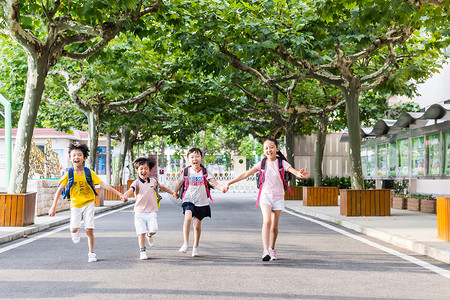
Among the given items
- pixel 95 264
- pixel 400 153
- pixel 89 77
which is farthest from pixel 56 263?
pixel 400 153

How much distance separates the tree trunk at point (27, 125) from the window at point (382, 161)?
18.4 metres

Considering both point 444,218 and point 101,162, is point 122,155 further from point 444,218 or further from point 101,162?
point 444,218

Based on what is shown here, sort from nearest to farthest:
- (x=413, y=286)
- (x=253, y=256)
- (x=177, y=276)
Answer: (x=413, y=286) → (x=177, y=276) → (x=253, y=256)

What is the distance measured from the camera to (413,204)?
61.3ft

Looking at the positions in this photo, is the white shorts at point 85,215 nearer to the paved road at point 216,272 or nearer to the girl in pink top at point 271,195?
the paved road at point 216,272

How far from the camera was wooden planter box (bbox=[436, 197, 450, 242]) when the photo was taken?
380 inches

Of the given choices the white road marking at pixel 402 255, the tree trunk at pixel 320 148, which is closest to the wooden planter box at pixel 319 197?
the tree trunk at pixel 320 148

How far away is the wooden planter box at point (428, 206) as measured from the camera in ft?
56.4

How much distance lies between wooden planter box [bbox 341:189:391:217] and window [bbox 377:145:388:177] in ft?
38.5

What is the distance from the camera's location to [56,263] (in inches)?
318

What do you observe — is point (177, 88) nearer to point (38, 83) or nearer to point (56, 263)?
point (38, 83)

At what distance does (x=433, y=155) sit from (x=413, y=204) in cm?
324

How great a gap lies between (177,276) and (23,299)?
A: 1932 mm

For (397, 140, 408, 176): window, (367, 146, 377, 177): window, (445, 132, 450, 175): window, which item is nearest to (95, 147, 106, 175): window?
(367, 146, 377, 177): window
